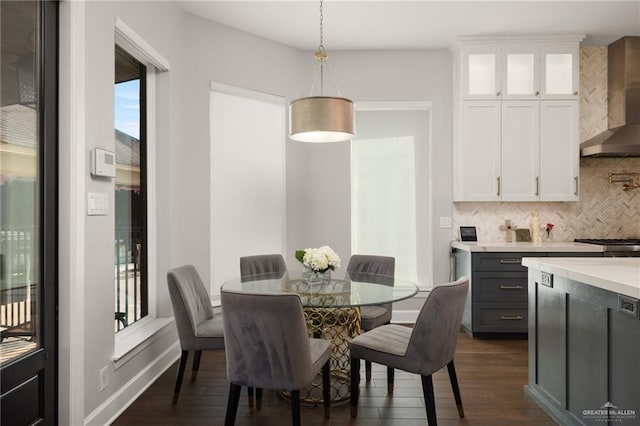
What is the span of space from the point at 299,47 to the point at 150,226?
99.8 inches

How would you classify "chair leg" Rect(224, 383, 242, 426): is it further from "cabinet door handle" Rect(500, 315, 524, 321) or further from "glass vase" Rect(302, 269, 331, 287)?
"cabinet door handle" Rect(500, 315, 524, 321)

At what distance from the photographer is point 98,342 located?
2508mm

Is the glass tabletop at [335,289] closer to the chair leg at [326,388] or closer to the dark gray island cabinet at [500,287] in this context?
the chair leg at [326,388]

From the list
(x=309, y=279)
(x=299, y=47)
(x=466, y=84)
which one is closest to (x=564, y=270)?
(x=309, y=279)

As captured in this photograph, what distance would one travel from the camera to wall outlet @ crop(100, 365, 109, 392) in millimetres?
2521

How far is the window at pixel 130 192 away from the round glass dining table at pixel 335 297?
0.83 meters

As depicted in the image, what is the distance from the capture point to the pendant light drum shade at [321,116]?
9.11ft

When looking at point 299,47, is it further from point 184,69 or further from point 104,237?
point 104,237

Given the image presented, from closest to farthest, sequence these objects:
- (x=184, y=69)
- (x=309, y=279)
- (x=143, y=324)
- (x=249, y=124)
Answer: (x=309, y=279) → (x=143, y=324) → (x=184, y=69) → (x=249, y=124)

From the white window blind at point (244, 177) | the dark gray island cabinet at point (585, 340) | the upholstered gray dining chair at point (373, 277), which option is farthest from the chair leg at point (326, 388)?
the white window blind at point (244, 177)

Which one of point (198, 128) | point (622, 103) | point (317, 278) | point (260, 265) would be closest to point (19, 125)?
point (317, 278)

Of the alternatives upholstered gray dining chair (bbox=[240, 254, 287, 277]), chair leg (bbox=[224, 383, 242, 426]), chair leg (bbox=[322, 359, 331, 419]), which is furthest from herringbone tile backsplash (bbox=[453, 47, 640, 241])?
chair leg (bbox=[224, 383, 242, 426])

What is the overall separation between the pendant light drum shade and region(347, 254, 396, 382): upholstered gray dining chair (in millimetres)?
1148

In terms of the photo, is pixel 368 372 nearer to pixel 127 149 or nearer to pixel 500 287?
pixel 500 287
